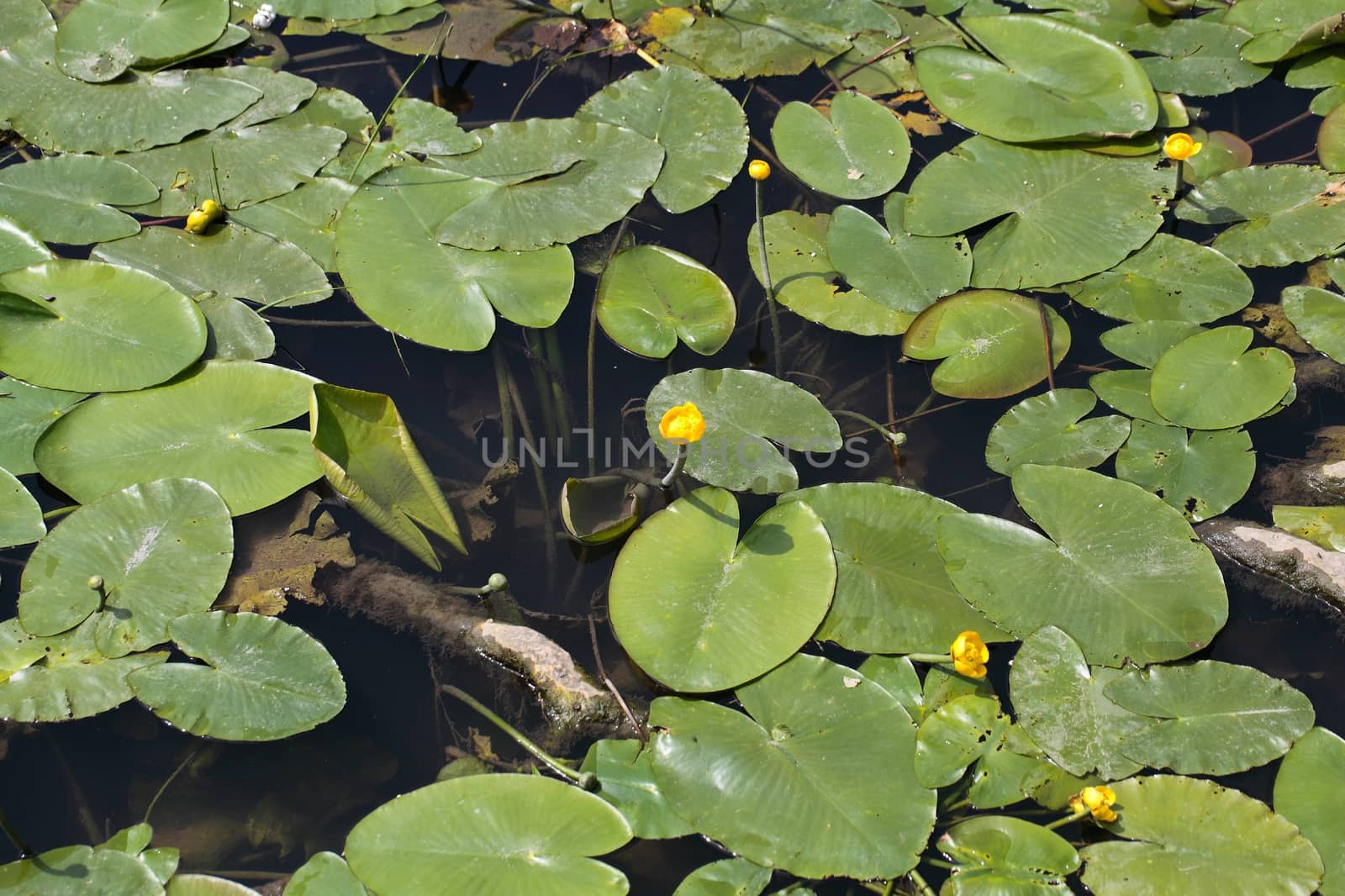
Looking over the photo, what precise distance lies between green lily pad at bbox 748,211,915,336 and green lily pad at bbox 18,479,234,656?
1965mm

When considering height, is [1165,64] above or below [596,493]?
above

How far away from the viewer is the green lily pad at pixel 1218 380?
281cm

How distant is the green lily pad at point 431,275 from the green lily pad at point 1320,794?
2.43 meters

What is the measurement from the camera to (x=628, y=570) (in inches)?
98.3

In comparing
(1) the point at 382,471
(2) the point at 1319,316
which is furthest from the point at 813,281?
(2) the point at 1319,316

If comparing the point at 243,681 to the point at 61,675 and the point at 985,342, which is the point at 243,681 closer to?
the point at 61,675

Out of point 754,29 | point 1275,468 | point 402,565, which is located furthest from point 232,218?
point 1275,468

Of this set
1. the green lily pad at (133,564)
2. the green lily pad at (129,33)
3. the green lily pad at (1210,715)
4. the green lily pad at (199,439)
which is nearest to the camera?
the green lily pad at (1210,715)

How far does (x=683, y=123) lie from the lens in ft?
11.7

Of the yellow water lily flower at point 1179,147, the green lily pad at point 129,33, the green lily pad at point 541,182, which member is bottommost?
the green lily pad at point 541,182

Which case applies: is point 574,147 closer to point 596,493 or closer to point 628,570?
point 596,493

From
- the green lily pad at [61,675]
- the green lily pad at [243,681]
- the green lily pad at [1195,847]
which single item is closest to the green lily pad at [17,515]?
the green lily pad at [61,675]

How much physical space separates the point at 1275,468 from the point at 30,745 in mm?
3756

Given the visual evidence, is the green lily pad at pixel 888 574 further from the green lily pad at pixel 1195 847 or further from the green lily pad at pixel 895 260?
the green lily pad at pixel 895 260
